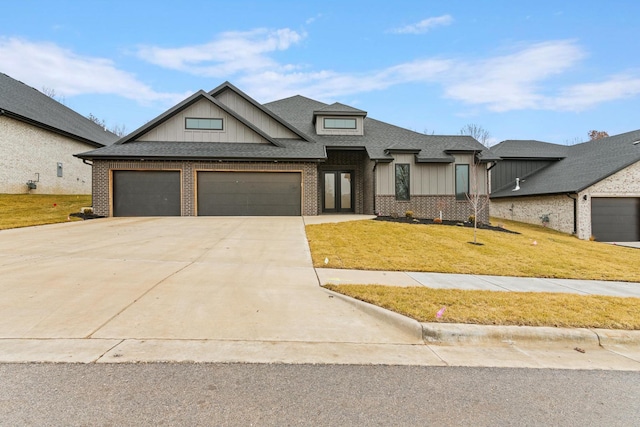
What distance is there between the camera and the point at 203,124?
18.2 metres

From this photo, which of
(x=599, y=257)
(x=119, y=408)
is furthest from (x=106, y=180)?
(x=599, y=257)

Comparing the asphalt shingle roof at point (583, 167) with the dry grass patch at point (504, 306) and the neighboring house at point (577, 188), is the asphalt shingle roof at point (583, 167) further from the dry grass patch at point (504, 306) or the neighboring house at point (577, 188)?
the dry grass patch at point (504, 306)

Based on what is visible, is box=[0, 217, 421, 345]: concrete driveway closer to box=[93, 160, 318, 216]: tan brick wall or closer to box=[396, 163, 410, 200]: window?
box=[93, 160, 318, 216]: tan brick wall

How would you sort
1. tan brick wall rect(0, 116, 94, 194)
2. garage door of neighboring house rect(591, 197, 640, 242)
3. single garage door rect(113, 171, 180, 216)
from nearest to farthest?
single garage door rect(113, 171, 180, 216) → garage door of neighboring house rect(591, 197, 640, 242) → tan brick wall rect(0, 116, 94, 194)

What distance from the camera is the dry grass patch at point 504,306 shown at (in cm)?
438

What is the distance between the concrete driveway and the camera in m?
4.01

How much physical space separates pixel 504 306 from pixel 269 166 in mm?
13696

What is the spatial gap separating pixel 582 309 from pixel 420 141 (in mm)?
16391

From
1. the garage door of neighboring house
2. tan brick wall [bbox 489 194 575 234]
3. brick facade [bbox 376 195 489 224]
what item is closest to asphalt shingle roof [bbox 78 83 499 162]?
brick facade [bbox 376 195 489 224]

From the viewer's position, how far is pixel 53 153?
2266 centimetres

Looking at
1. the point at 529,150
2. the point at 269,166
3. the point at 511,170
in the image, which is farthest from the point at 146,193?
the point at 529,150

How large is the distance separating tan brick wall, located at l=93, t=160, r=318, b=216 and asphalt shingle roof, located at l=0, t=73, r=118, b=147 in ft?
29.7

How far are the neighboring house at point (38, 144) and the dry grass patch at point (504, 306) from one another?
929 inches

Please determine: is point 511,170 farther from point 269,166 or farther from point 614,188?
point 269,166
